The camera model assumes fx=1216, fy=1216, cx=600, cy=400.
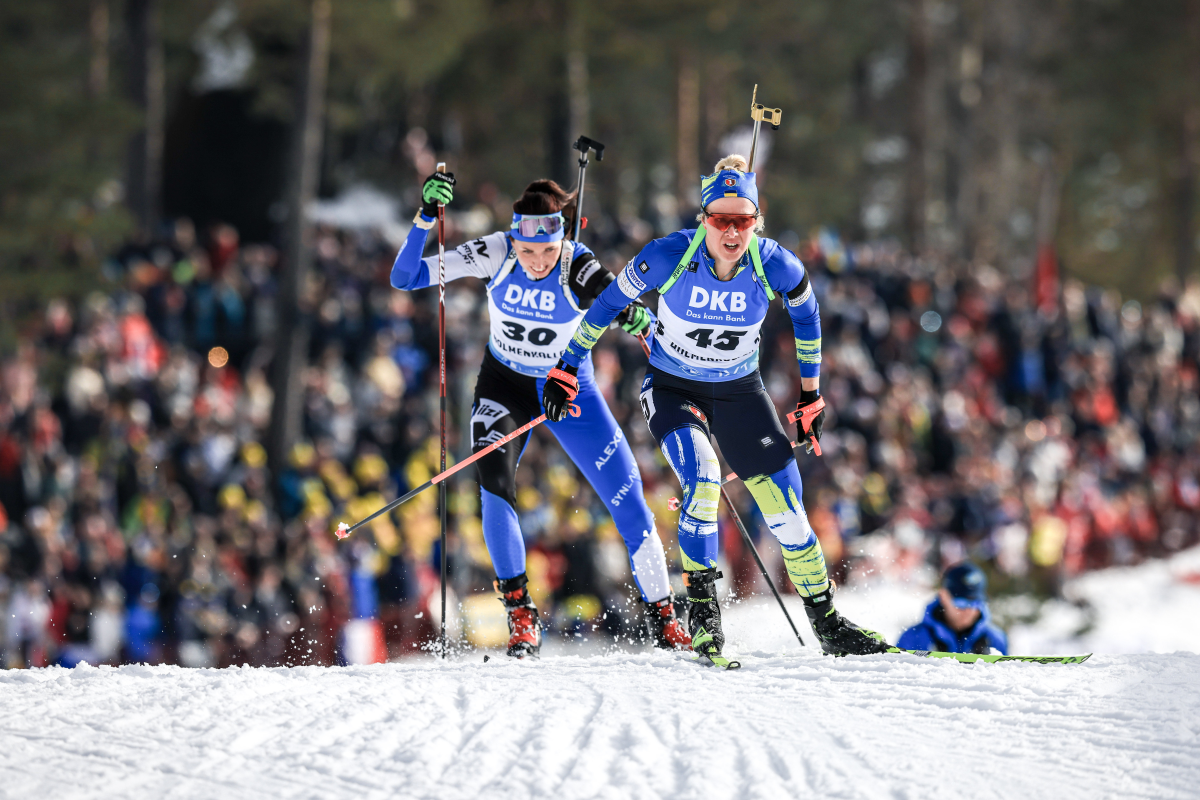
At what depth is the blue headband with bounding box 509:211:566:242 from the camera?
19.1 ft

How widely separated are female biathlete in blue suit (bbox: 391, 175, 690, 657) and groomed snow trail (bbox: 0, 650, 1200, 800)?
487mm

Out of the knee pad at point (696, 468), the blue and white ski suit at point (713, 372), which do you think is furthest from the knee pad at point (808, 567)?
the knee pad at point (696, 468)

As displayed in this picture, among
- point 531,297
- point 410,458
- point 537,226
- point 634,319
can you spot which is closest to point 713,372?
point 634,319

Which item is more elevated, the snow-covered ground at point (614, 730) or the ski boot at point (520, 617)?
the ski boot at point (520, 617)

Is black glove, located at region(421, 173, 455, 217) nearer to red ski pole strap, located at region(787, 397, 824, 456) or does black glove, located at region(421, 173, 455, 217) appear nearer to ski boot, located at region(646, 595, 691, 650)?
red ski pole strap, located at region(787, 397, 824, 456)

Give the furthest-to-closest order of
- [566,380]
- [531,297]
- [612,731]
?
[531,297]
[566,380]
[612,731]

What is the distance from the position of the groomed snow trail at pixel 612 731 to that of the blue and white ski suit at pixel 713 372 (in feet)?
2.17

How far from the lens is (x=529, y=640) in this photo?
243 inches

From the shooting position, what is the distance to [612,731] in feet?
15.3

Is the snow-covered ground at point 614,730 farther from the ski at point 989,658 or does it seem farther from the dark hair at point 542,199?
the dark hair at point 542,199

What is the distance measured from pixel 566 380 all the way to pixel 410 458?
17.8 ft

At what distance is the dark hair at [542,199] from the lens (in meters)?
5.85

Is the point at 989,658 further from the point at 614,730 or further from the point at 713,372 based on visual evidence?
the point at 614,730

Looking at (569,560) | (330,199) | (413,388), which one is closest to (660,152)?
(330,199)
